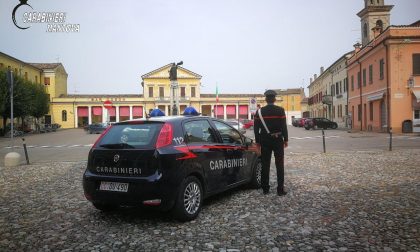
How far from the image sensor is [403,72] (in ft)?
90.9

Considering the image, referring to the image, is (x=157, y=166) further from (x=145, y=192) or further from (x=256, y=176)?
(x=256, y=176)

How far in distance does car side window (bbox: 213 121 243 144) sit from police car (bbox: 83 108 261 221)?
0.37 meters

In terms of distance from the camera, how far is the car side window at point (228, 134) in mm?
6320

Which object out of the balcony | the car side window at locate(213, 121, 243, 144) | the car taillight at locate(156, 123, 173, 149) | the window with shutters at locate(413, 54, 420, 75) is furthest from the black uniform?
the balcony

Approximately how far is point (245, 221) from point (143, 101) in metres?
81.0

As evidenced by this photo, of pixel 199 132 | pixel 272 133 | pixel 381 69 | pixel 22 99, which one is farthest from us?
pixel 22 99

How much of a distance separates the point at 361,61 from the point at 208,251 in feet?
118

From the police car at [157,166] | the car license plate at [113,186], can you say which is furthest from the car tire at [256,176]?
the car license plate at [113,186]

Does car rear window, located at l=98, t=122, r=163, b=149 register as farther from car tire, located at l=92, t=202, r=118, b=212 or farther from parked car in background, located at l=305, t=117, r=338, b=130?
parked car in background, located at l=305, t=117, r=338, b=130

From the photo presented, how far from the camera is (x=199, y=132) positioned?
18.8 ft

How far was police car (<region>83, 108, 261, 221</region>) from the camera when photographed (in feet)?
15.6

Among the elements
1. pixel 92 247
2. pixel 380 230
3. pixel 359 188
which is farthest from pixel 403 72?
pixel 92 247

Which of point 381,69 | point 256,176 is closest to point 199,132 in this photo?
point 256,176

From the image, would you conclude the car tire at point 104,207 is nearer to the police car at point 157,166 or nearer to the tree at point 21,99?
the police car at point 157,166
